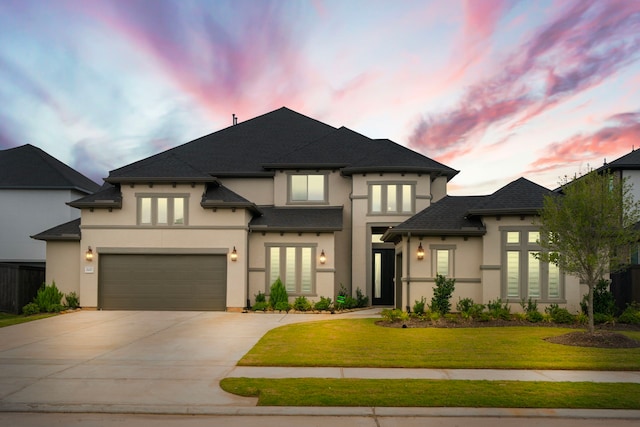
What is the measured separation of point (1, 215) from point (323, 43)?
24799mm

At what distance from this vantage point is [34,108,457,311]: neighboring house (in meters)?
24.9

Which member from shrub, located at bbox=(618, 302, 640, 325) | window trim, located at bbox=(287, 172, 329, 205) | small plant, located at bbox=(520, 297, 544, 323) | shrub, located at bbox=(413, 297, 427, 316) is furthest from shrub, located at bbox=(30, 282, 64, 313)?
shrub, located at bbox=(618, 302, 640, 325)

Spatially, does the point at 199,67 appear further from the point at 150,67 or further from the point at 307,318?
the point at 307,318

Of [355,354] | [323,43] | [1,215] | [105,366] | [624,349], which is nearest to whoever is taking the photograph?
[105,366]

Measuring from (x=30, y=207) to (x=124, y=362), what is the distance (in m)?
27.7

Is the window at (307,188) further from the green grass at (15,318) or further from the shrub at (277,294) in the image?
the green grass at (15,318)

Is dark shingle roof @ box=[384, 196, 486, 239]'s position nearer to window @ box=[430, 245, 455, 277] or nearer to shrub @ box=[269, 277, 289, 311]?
window @ box=[430, 245, 455, 277]

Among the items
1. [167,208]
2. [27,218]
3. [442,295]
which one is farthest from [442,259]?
[27,218]

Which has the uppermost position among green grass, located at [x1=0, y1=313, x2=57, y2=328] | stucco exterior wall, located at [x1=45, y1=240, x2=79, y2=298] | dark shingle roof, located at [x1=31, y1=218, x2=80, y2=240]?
dark shingle roof, located at [x1=31, y1=218, x2=80, y2=240]

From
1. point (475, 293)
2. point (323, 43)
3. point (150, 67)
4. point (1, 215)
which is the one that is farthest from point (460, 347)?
point (1, 215)

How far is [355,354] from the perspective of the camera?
12953mm

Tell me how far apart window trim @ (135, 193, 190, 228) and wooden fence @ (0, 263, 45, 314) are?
5.43m

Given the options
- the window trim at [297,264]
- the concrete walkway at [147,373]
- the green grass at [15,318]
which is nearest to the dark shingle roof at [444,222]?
the window trim at [297,264]

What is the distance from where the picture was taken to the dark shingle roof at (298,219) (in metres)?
25.4
